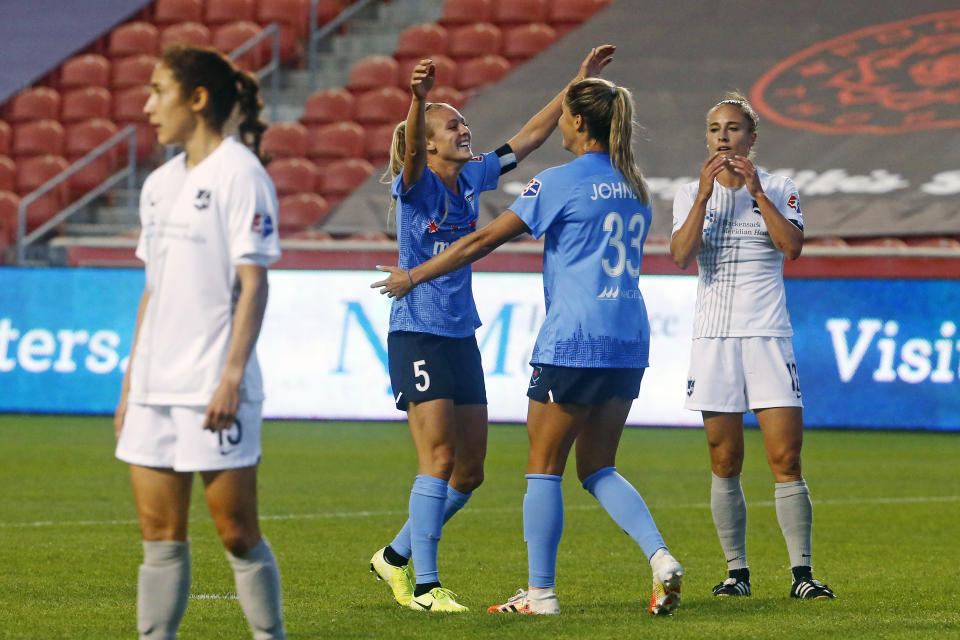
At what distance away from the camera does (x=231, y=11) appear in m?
22.5

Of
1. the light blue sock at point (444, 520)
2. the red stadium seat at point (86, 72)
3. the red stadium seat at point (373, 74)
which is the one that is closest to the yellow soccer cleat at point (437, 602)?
the light blue sock at point (444, 520)

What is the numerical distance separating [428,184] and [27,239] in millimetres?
14125

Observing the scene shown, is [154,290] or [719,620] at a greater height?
[154,290]

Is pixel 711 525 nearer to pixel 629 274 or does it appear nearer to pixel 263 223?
pixel 629 274

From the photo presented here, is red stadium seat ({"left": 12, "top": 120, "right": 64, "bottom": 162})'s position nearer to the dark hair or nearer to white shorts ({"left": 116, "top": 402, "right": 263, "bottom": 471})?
the dark hair

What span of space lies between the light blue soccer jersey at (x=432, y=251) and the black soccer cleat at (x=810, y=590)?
1.61m

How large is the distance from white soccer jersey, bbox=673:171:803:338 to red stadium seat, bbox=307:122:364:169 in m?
14.6

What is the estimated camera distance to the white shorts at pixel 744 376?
581cm

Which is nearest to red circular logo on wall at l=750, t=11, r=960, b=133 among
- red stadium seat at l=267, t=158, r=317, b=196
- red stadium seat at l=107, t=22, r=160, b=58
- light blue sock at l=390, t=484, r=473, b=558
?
red stadium seat at l=267, t=158, r=317, b=196

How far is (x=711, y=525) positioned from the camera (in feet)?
27.7

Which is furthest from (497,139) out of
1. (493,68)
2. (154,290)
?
(154,290)

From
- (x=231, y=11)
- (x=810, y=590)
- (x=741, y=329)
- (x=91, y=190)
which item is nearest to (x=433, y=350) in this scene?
(x=741, y=329)

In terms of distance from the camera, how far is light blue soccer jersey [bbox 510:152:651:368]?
525 cm

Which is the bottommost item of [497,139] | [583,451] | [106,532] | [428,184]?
[106,532]
